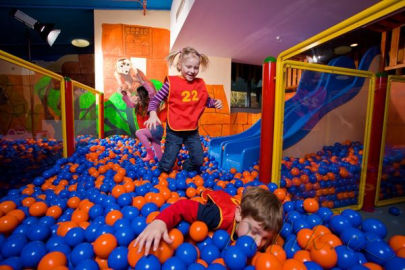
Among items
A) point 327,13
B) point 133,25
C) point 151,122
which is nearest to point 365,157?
point 151,122

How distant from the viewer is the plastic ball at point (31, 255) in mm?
845

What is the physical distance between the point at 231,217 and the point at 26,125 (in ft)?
7.30

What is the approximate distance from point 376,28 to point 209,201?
116 centimetres

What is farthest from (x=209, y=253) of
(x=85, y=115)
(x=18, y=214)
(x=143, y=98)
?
(x=85, y=115)

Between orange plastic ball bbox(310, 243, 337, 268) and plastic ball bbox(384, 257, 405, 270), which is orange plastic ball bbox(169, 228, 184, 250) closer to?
orange plastic ball bbox(310, 243, 337, 268)

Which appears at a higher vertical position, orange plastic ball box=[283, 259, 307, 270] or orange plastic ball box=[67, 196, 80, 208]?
orange plastic ball box=[283, 259, 307, 270]

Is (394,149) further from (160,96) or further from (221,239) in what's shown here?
(160,96)

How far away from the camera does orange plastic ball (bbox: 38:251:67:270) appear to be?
79cm

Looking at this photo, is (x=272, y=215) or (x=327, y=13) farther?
(x=327, y=13)

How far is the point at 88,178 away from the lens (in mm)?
1971

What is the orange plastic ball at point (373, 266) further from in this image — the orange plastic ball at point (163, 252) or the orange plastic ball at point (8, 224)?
the orange plastic ball at point (8, 224)

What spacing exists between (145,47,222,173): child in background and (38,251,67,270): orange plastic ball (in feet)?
3.76

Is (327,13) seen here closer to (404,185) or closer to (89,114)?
(404,185)

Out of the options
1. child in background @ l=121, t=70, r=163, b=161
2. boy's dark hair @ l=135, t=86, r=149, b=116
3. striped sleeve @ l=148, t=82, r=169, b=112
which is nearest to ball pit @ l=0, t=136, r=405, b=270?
striped sleeve @ l=148, t=82, r=169, b=112
